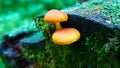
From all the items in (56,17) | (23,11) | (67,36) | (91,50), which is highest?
(56,17)

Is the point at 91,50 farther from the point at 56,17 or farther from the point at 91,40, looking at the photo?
the point at 56,17

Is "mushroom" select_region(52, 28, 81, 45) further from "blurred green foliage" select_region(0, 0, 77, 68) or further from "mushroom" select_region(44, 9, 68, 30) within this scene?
"blurred green foliage" select_region(0, 0, 77, 68)

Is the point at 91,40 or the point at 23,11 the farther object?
the point at 23,11

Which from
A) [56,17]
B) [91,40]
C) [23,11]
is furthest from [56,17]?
[23,11]

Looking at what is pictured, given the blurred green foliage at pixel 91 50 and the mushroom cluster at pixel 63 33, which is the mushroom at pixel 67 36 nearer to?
the mushroom cluster at pixel 63 33

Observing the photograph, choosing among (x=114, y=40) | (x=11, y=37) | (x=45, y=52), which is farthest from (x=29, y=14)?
(x=114, y=40)

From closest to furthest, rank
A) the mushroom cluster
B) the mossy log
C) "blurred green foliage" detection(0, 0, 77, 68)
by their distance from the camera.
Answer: the mossy log
the mushroom cluster
"blurred green foliage" detection(0, 0, 77, 68)

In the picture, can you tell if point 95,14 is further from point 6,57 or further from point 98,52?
point 6,57

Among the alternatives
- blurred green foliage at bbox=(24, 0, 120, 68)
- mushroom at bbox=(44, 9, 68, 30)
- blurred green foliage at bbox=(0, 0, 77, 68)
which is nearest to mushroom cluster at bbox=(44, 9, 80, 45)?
mushroom at bbox=(44, 9, 68, 30)

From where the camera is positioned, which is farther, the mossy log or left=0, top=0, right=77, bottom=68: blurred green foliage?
left=0, top=0, right=77, bottom=68: blurred green foliage
